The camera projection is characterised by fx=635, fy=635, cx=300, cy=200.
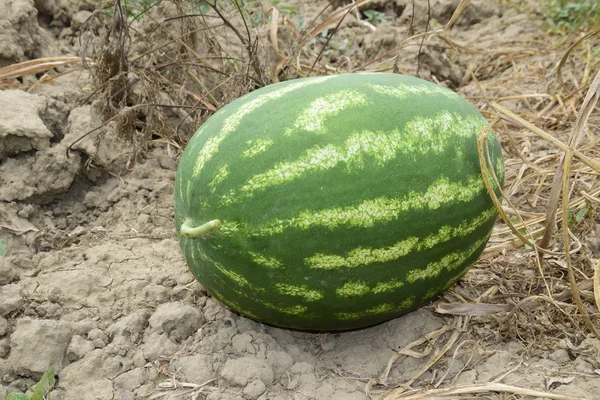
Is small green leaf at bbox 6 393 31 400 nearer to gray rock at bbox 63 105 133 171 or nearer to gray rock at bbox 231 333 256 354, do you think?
gray rock at bbox 231 333 256 354

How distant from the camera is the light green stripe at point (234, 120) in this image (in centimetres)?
209

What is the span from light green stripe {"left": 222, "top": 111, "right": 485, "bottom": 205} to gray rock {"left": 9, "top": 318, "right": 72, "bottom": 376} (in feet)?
2.78

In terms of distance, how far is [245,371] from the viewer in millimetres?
2188

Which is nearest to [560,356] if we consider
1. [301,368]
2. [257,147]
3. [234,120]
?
[301,368]

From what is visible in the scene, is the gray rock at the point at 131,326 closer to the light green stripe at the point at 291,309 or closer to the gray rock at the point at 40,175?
the light green stripe at the point at 291,309

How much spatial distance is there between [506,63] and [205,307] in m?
3.33

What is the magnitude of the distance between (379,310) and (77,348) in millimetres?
1081

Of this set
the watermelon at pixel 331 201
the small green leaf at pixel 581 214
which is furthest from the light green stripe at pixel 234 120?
the small green leaf at pixel 581 214

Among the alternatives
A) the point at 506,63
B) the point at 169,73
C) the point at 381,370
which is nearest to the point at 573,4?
the point at 506,63

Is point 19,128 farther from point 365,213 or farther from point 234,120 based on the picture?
point 365,213

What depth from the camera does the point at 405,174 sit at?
6.53 ft

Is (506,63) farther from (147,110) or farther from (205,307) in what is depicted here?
(205,307)

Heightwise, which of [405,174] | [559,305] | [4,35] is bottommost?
[559,305]

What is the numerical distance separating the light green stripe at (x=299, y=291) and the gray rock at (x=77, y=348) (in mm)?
768
